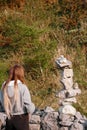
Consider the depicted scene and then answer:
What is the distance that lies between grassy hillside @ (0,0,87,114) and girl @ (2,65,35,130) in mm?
2089

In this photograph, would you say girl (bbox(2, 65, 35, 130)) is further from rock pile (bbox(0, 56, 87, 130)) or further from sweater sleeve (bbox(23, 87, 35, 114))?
rock pile (bbox(0, 56, 87, 130))

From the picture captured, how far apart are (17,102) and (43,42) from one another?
4.89 m

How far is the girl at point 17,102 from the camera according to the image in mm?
6336

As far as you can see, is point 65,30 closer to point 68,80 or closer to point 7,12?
point 7,12

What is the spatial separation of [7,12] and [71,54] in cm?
230

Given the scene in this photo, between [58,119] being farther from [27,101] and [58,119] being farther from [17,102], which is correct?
[17,102]

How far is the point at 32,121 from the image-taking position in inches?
276

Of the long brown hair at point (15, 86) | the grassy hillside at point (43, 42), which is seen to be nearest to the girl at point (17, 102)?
the long brown hair at point (15, 86)

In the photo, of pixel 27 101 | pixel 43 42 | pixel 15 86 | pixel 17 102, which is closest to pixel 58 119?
pixel 27 101

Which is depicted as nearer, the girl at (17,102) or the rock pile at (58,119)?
the girl at (17,102)

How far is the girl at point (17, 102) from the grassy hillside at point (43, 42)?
2.09 meters

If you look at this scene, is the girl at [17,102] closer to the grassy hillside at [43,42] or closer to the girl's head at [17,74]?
the girl's head at [17,74]

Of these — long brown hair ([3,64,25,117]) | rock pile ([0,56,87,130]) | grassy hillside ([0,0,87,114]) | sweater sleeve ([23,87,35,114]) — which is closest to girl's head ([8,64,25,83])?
long brown hair ([3,64,25,117])

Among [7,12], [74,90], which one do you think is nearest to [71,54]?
[7,12]
